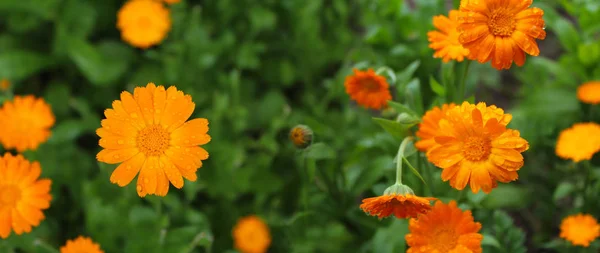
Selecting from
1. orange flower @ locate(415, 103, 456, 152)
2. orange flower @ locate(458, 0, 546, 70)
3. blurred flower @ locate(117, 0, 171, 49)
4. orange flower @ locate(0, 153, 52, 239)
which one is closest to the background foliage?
blurred flower @ locate(117, 0, 171, 49)

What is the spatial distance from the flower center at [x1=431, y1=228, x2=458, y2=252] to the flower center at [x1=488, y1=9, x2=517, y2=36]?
46cm

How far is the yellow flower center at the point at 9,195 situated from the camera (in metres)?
1.80

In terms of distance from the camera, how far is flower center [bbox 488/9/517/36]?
1522 mm

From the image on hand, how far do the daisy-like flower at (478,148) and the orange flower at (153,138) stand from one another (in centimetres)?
50

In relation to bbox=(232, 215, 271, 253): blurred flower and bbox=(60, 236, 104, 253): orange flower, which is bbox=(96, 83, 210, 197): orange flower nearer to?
bbox=(60, 236, 104, 253): orange flower

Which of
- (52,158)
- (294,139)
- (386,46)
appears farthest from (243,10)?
(294,139)

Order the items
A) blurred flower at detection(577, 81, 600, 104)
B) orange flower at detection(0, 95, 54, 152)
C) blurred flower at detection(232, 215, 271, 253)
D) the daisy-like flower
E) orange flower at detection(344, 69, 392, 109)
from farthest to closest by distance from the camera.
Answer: blurred flower at detection(232, 215, 271, 253) < blurred flower at detection(577, 81, 600, 104) < orange flower at detection(0, 95, 54, 152) < orange flower at detection(344, 69, 392, 109) < the daisy-like flower

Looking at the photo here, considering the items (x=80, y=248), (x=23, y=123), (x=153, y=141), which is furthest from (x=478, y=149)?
(x=23, y=123)

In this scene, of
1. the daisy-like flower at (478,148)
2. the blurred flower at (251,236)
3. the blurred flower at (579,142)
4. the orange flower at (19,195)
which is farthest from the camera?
the blurred flower at (251,236)

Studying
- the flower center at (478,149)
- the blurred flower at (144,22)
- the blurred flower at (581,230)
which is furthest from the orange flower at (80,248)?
the blurred flower at (581,230)

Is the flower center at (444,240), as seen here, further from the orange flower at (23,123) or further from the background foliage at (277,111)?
the orange flower at (23,123)

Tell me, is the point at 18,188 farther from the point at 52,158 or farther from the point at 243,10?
the point at 243,10

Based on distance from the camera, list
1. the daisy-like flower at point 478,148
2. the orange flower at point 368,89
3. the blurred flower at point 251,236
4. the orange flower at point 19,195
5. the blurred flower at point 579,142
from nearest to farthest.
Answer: the daisy-like flower at point 478,148
the orange flower at point 19,195
the orange flower at point 368,89
the blurred flower at point 579,142
the blurred flower at point 251,236

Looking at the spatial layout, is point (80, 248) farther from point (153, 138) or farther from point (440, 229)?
point (440, 229)
